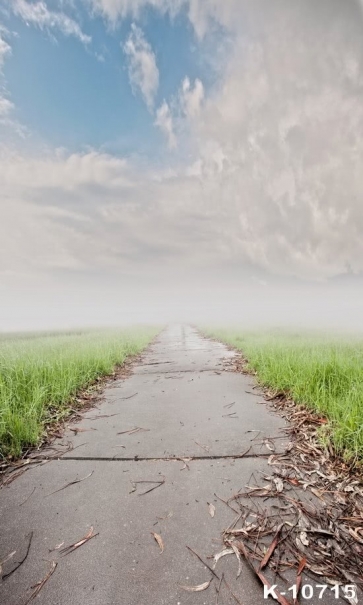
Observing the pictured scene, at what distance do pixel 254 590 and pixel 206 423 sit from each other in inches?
85.3

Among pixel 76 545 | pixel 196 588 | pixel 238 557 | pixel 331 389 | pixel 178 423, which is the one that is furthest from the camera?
pixel 331 389

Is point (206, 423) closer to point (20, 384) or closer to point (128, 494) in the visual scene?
point (128, 494)

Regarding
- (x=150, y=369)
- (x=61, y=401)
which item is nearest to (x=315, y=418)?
(x=61, y=401)

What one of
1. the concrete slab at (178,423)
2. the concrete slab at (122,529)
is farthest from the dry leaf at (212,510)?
the concrete slab at (178,423)

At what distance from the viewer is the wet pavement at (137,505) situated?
146 centimetres

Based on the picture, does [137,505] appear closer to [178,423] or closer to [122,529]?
[122,529]

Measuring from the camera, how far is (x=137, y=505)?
208 cm

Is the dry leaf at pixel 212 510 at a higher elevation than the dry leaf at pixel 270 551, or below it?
higher

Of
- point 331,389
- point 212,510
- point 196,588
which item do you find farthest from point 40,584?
point 331,389

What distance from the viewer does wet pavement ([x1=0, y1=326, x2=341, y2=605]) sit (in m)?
1.46

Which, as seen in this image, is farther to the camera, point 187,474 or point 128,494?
point 187,474

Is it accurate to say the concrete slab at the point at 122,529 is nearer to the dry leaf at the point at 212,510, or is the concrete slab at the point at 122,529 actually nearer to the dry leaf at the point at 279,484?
the dry leaf at the point at 212,510

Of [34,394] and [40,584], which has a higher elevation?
[34,394]

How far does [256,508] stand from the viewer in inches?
79.7
